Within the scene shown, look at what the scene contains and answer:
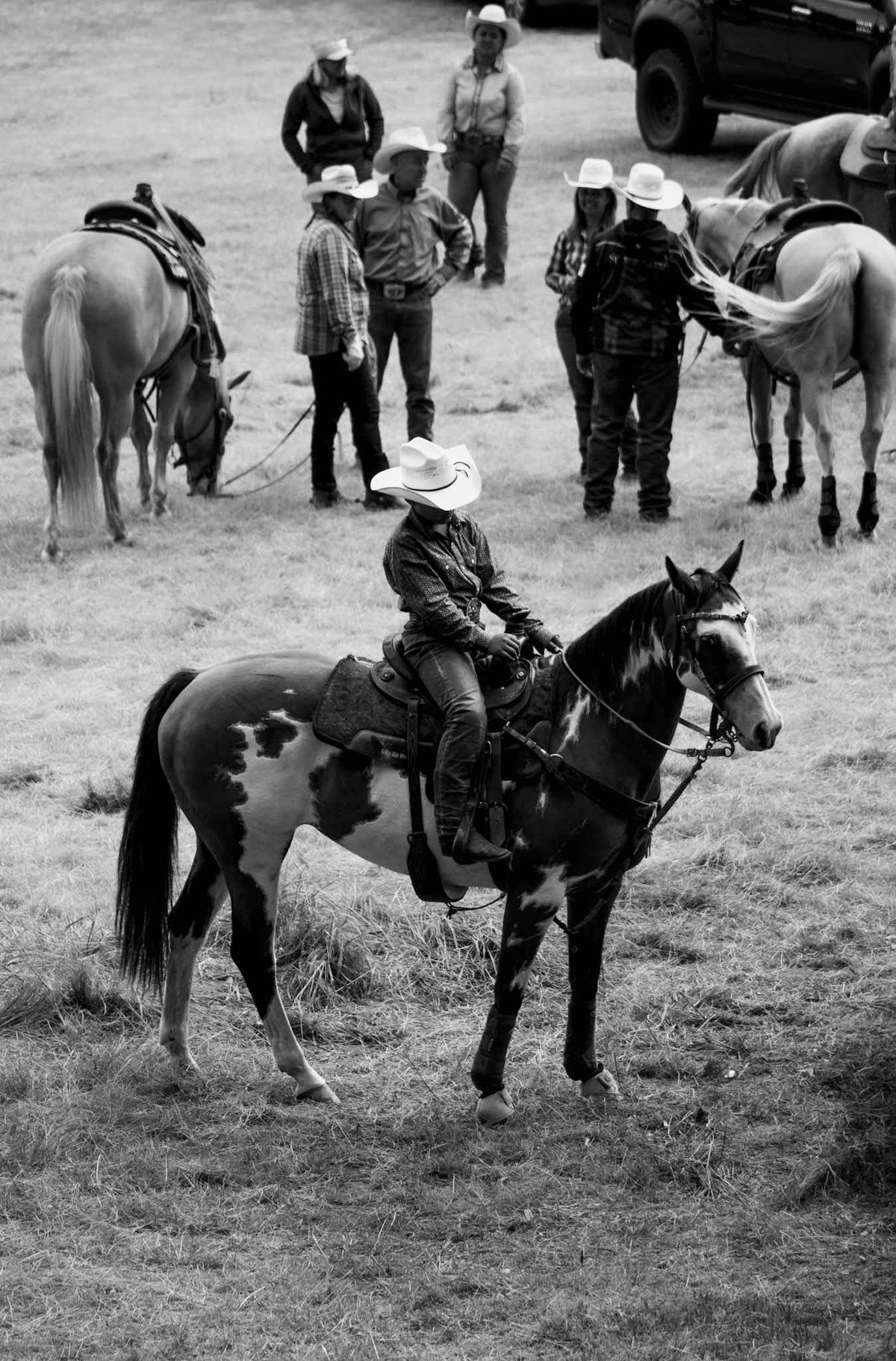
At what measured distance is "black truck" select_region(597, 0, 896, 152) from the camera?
15453 mm

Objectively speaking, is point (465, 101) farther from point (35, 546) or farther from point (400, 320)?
point (35, 546)

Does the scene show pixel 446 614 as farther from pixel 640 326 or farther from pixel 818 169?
pixel 818 169

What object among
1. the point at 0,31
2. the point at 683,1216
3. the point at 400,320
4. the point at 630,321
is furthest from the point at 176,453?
the point at 0,31

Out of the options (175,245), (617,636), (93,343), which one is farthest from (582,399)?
(617,636)

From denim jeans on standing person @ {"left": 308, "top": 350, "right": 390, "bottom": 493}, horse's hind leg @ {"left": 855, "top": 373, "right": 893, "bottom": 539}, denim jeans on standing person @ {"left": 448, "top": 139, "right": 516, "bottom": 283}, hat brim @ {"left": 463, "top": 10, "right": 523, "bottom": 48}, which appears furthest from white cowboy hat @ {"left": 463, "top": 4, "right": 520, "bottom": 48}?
horse's hind leg @ {"left": 855, "top": 373, "right": 893, "bottom": 539}

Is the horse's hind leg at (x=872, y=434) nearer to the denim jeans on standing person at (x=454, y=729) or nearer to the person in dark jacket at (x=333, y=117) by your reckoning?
the person in dark jacket at (x=333, y=117)

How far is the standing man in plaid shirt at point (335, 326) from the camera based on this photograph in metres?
9.76

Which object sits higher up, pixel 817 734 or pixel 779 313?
pixel 779 313

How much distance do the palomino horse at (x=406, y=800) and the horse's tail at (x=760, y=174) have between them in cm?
945

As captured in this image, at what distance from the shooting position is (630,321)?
9453 millimetres

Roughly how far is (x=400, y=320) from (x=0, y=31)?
18.4 metres

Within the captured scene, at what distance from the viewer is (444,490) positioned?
4414 millimetres

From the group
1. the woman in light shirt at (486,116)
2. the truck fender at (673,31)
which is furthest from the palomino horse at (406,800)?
the truck fender at (673,31)

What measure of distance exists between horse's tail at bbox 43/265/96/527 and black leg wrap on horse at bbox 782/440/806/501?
14.2 ft
